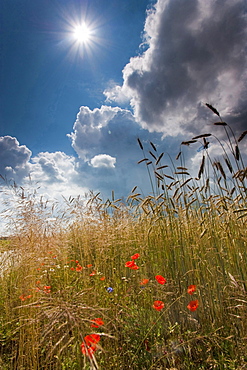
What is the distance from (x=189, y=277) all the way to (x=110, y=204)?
59.9 inches

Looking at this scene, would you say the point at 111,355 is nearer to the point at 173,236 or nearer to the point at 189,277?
the point at 189,277

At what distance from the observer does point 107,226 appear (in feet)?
9.37

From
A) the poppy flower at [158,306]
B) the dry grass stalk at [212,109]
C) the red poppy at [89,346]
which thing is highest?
the dry grass stalk at [212,109]

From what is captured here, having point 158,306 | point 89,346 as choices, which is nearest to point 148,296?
point 158,306

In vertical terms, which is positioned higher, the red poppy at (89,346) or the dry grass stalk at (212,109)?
the dry grass stalk at (212,109)

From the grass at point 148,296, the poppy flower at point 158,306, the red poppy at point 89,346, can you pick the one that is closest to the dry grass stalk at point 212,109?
the grass at point 148,296

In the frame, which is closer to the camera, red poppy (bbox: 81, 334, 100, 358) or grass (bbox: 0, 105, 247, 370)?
red poppy (bbox: 81, 334, 100, 358)

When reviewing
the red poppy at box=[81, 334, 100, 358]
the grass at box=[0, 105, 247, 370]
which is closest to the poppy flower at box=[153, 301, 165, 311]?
the grass at box=[0, 105, 247, 370]

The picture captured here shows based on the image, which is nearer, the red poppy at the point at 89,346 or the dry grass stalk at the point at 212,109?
the red poppy at the point at 89,346

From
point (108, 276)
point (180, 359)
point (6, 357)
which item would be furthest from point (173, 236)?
point (6, 357)

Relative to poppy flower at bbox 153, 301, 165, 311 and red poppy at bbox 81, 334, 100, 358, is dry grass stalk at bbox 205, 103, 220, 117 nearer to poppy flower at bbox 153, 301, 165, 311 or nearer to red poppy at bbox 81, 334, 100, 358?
poppy flower at bbox 153, 301, 165, 311

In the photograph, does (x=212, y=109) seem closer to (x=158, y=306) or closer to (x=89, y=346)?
(x=158, y=306)

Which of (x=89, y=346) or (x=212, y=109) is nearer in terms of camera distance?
(x=89, y=346)

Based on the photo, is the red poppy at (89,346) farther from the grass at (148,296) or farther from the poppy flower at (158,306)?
the poppy flower at (158,306)
